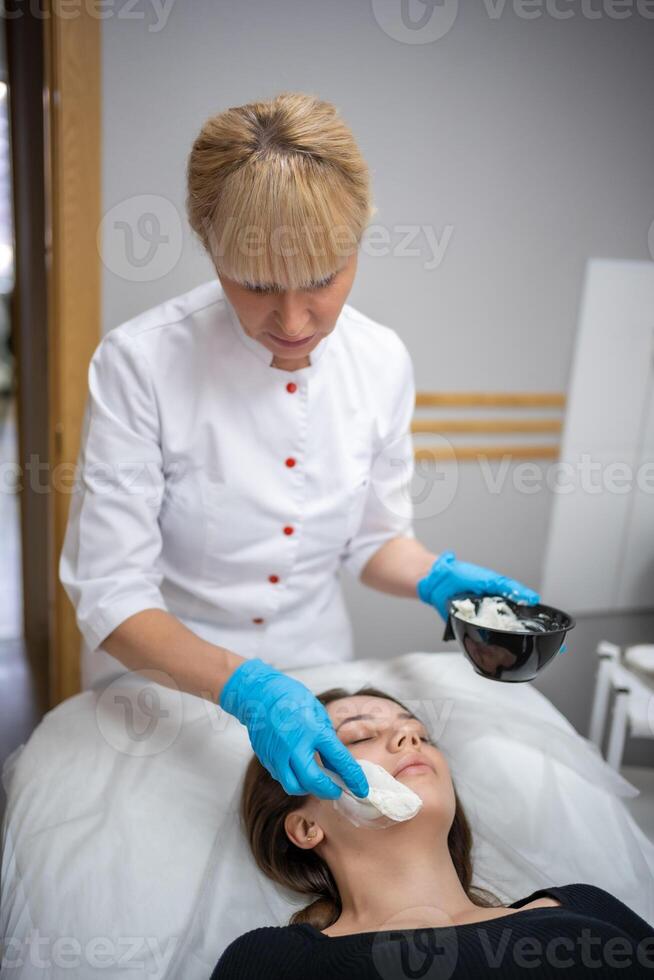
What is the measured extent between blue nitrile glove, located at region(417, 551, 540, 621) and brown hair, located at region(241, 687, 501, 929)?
1.26 feet

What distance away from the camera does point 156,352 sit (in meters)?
1.41

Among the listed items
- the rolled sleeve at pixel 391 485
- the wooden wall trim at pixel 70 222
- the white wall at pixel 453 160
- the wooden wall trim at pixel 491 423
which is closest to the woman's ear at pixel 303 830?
the rolled sleeve at pixel 391 485

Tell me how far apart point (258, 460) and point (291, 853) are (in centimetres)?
66

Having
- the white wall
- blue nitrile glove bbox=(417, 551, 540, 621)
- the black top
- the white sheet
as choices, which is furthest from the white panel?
the black top

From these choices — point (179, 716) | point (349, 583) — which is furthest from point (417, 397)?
point (179, 716)

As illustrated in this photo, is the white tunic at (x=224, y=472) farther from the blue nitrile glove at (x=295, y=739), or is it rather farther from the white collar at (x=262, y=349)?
the blue nitrile glove at (x=295, y=739)

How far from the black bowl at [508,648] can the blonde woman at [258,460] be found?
0.21m

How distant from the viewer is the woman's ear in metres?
1.29

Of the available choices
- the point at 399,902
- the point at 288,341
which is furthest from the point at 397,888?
the point at 288,341

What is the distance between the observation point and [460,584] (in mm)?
1534

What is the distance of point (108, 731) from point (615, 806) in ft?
3.04

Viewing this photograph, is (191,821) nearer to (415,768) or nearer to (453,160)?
(415,768)

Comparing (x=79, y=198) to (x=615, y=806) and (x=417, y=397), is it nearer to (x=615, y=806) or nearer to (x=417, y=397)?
(x=417, y=397)

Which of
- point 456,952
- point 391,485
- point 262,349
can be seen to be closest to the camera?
point 456,952
